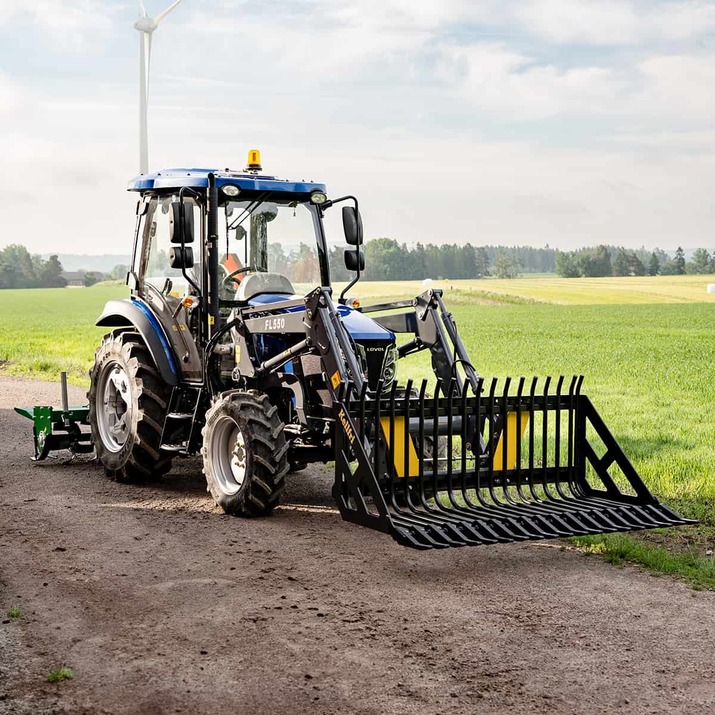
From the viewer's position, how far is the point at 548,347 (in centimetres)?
2802

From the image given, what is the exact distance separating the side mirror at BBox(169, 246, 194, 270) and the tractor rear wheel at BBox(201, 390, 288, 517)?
113cm

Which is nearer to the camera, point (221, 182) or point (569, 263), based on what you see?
point (221, 182)

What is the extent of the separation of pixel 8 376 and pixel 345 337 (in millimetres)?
16158

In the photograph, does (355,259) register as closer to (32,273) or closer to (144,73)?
(144,73)

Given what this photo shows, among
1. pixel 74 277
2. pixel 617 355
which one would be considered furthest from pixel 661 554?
pixel 74 277

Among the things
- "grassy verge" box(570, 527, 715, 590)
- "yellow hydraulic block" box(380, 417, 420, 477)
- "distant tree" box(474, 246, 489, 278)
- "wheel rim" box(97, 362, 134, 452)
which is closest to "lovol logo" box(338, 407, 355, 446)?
"yellow hydraulic block" box(380, 417, 420, 477)

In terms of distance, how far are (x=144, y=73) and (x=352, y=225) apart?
42.3 feet

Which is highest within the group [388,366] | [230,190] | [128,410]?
[230,190]

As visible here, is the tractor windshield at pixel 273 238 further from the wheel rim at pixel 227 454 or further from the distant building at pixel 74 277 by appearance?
the distant building at pixel 74 277

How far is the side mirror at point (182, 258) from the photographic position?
894cm

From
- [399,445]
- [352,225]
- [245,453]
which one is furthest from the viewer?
[352,225]

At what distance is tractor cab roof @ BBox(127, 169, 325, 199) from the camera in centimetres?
940

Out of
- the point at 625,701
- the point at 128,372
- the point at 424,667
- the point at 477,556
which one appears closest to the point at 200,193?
the point at 128,372

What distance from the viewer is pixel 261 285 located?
9617 millimetres
